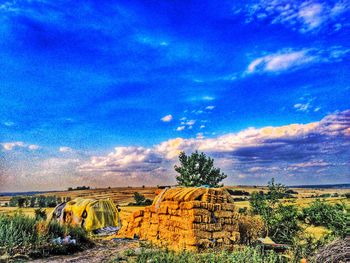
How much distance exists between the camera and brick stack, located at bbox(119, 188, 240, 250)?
940cm

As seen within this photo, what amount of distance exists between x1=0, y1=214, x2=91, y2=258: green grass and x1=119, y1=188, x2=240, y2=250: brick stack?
276cm

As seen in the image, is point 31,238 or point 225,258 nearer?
point 225,258

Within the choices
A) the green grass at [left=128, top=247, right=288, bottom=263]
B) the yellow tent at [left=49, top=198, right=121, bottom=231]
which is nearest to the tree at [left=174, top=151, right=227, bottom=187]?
the yellow tent at [left=49, top=198, right=121, bottom=231]

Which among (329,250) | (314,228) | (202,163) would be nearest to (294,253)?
(329,250)

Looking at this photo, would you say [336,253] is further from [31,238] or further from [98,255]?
[31,238]

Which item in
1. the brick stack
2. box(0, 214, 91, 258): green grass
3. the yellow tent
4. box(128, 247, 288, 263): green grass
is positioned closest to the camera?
box(128, 247, 288, 263): green grass

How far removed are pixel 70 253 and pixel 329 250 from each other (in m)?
7.18

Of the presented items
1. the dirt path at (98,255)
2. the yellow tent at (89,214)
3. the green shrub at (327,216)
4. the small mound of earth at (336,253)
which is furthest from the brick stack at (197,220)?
the yellow tent at (89,214)

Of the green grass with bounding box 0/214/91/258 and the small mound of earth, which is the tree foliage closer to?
the small mound of earth

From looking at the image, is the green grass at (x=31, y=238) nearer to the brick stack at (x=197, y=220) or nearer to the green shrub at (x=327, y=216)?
the brick stack at (x=197, y=220)

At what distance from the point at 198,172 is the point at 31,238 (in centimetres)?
1391

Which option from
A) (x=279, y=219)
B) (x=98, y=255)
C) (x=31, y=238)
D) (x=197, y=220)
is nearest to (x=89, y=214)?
(x=31, y=238)

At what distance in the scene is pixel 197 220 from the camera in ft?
30.9

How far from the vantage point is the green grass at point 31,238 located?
29.5 ft
